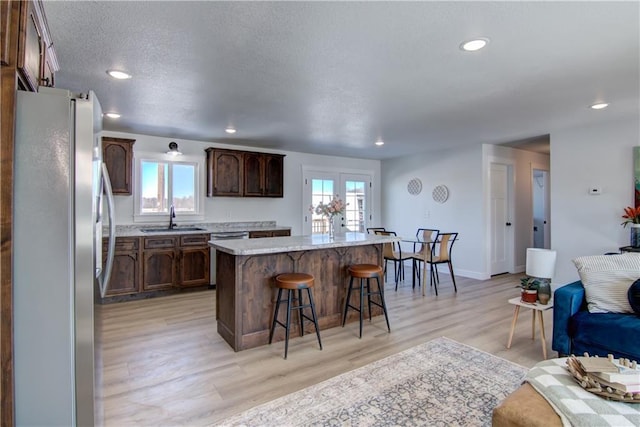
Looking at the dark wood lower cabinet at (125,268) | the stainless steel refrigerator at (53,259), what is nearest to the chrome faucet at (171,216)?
the dark wood lower cabinet at (125,268)

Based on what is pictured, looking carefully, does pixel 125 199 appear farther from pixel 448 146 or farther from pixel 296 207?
pixel 448 146

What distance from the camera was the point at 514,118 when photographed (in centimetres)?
427

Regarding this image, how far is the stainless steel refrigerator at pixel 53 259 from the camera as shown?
124 centimetres

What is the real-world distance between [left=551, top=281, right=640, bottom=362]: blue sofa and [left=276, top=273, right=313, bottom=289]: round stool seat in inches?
78.8

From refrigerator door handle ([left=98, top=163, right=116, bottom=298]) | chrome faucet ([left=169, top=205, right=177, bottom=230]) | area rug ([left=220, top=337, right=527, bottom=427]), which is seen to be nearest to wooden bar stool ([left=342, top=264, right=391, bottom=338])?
area rug ([left=220, top=337, right=527, bottom=427])

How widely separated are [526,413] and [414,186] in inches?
239

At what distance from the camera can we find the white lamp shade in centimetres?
288

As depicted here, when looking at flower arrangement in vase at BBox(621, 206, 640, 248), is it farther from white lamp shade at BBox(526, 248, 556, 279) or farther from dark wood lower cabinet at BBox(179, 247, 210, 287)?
dark wood lower cabinet at BBox(179, 247, 210, 287)

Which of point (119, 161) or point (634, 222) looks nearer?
point (634, 222)

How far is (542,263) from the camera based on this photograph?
9.49ft

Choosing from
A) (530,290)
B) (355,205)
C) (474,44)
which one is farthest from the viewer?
(355,205)

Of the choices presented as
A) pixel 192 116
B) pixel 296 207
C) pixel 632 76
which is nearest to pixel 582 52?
pixel 632 76

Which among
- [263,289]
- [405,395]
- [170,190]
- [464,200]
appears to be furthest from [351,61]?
[464,200]

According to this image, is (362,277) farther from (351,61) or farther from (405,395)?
(351,61)
